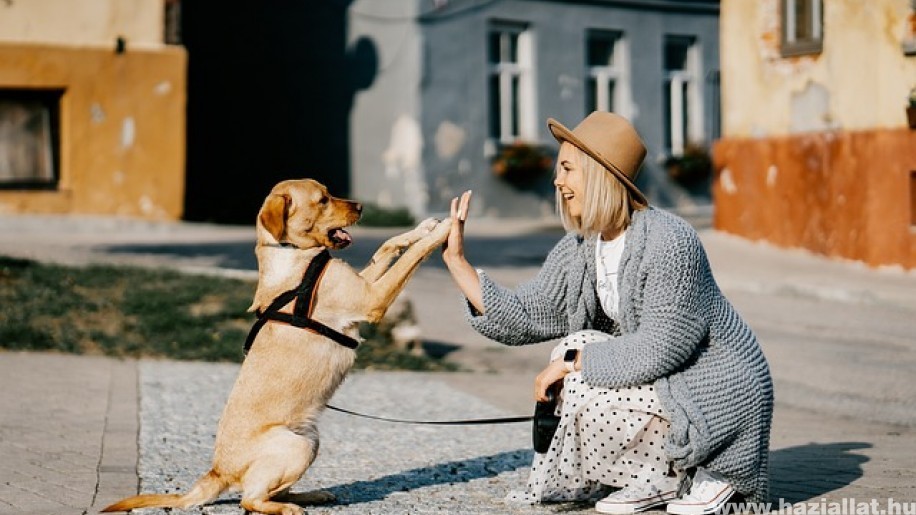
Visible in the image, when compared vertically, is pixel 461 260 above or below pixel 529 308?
above

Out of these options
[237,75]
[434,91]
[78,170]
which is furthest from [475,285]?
[237,75]

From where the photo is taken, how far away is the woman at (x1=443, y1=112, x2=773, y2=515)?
518cm

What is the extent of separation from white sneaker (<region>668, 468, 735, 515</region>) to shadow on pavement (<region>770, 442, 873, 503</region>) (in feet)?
1.64

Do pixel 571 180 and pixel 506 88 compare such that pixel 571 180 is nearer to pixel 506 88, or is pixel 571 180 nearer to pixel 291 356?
pixel 291 356

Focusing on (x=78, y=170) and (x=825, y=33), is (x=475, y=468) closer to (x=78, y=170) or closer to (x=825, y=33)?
(x=825, y=33)

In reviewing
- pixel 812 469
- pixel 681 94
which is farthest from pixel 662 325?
pixel 681 94

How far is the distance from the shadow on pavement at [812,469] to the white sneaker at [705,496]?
0.50 meters

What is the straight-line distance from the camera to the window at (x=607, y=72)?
82.7ft

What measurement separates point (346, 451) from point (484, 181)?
1694 cm

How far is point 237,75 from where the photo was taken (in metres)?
24.3

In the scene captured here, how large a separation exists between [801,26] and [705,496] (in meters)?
11.9

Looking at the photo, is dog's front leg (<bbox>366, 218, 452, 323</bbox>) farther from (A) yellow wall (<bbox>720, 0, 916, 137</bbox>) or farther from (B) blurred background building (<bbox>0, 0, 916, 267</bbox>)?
(A) yellow wall (<bbox>720, 0, 916, 137</bbox>)

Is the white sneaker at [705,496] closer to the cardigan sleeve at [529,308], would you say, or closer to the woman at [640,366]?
the woman at [640,366]

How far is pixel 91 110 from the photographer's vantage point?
65.3ft
